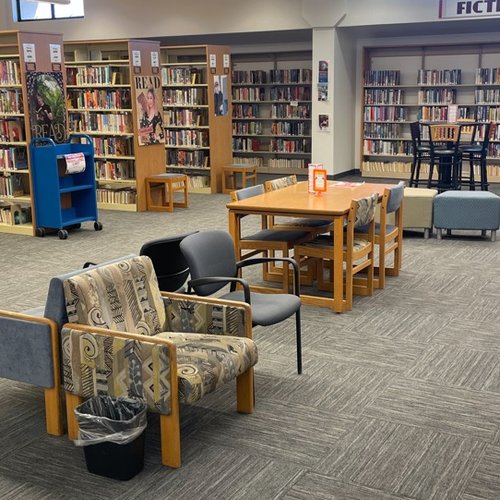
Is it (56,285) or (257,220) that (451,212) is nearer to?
(257,220)

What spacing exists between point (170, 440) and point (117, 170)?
23.4 feet

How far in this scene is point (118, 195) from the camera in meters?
9.77

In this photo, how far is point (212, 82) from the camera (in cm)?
1055

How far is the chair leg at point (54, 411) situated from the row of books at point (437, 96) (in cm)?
978

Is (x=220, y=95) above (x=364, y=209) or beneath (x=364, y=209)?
above

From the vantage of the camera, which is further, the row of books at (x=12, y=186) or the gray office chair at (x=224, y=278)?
the row of books at (x=12, y=186)

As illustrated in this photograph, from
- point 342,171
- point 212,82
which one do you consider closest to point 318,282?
point 212,82

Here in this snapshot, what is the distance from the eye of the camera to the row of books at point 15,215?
8.38 metres

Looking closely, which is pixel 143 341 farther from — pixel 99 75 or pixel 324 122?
pixel 324 122

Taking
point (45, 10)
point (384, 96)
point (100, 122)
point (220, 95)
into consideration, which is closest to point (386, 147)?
point (384, 96)

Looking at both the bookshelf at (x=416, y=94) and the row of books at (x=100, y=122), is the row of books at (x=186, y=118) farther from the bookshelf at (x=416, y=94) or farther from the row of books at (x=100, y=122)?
the bookshelf at (x=416, y=94)

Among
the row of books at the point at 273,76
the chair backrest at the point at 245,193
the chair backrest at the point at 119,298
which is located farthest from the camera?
the row of books at the point at 273,76

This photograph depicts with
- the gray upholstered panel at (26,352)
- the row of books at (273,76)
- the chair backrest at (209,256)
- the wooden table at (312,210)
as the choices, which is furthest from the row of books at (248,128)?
the gray upholstered panel at (26,352)

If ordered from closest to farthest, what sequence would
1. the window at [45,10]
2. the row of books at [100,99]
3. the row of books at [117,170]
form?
1. the row of books at [100,99]
2. the row of books at [117,170]
3. the window at [45,10]
